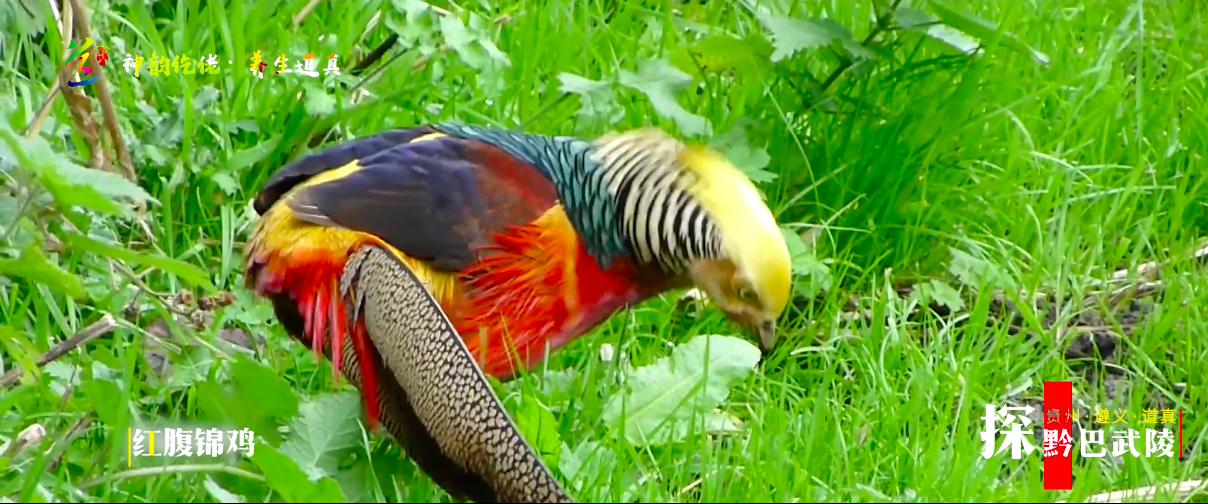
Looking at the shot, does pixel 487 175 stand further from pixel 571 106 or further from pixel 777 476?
pixel 571 106

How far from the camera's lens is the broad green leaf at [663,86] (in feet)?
9.84

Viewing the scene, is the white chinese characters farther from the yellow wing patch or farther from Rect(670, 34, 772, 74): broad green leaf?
Rect(670, 34, 772, 74): broad green leaf

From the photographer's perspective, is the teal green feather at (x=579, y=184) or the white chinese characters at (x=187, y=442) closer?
the white chinese characters at (x=187, y=442)

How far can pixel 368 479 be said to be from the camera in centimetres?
230

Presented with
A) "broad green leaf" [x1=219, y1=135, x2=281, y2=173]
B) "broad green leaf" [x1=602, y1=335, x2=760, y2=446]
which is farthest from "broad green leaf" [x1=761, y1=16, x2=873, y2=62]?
"broad green leaf" [x1=219, y1=135, x2=281, y2=173]

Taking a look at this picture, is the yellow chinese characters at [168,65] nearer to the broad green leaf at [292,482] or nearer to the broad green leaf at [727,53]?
the broad green leaf at [727,53]

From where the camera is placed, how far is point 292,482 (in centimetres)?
190

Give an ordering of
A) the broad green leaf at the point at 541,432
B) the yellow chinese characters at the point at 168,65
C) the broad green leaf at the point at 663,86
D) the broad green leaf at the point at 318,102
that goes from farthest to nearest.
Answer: the yellow chinese characters at the point at 168,65, the broad green leaf at the point at 318,102, the broad green leaf at the point at 663,86, the broad green leaf at the point at 541,432

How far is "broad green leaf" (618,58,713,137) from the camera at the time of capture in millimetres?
3000

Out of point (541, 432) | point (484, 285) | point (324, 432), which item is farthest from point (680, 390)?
point (324, 432)

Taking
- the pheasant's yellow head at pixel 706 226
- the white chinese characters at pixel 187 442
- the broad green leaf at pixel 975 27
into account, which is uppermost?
the broad green leaf at pixel 975 27

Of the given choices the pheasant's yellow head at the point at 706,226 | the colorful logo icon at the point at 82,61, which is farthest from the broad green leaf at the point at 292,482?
the colorful logo icon at the point at 82,61

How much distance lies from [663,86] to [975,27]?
0.65 meters

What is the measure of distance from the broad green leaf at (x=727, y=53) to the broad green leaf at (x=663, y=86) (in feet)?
0.50
